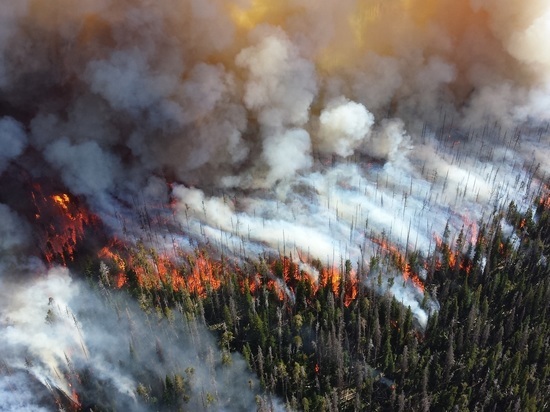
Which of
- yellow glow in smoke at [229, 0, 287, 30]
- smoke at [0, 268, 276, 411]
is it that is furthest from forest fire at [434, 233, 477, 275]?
yellow glow in smoke at [229, 0, 287, 30]

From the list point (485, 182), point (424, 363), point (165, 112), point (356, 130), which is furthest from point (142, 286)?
point (485, 182)

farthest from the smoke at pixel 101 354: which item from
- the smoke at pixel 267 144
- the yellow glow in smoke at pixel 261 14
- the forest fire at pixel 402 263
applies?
the yellow glow in smoke at pixel 261 14

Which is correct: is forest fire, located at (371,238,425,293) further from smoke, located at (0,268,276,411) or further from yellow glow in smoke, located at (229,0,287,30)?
yellow glow in smoke, located at (229,0,287,30)

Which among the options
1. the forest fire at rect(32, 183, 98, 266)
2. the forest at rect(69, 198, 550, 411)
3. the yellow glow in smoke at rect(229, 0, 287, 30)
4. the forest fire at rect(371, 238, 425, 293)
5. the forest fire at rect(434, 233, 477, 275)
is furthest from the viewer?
the yellow glow in smoke at rect(229, 0, 287, 30)

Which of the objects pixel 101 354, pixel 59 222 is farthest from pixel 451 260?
pixel 59 222

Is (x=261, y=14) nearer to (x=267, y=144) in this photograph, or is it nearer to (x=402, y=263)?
(x=267, y=144)
